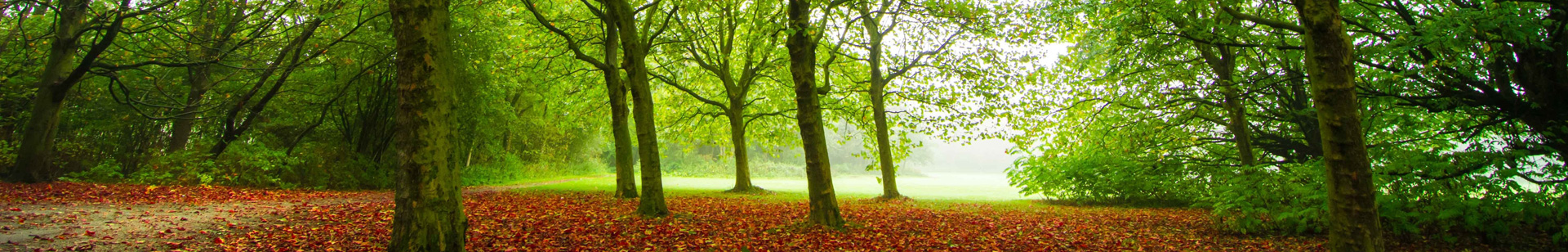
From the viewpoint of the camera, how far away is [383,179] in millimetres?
17000

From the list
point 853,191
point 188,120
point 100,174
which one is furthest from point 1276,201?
point 188,120

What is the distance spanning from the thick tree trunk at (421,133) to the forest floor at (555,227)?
1.53 metres

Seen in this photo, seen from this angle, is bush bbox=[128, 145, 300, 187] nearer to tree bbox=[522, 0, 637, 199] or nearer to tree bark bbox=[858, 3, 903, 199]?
tree bbox=[522, 0, 637, 199]

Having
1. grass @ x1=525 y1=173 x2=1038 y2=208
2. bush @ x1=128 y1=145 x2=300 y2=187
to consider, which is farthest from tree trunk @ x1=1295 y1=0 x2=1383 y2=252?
bush @ x1=128 y1=145 x2=300 y2=187

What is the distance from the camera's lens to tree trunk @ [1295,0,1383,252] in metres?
4.58

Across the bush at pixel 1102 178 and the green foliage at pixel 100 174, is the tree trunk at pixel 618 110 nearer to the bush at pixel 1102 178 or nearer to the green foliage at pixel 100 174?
the bush at pixel 1102 178

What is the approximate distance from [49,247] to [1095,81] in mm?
13380

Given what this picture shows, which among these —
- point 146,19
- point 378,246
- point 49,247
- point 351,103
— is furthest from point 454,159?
point 351,103

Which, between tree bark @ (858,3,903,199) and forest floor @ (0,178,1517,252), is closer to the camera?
forest floor @ (0,178,1517,252)

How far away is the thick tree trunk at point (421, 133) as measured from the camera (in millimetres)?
4668

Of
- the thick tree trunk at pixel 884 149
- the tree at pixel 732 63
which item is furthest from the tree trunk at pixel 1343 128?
the thick tree trunk at pixel 884 149

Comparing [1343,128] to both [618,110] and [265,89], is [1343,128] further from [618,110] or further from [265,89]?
[265,89]

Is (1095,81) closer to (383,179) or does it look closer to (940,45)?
(940,45)

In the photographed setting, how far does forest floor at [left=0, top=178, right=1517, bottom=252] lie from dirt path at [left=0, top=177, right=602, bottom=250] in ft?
0.05
